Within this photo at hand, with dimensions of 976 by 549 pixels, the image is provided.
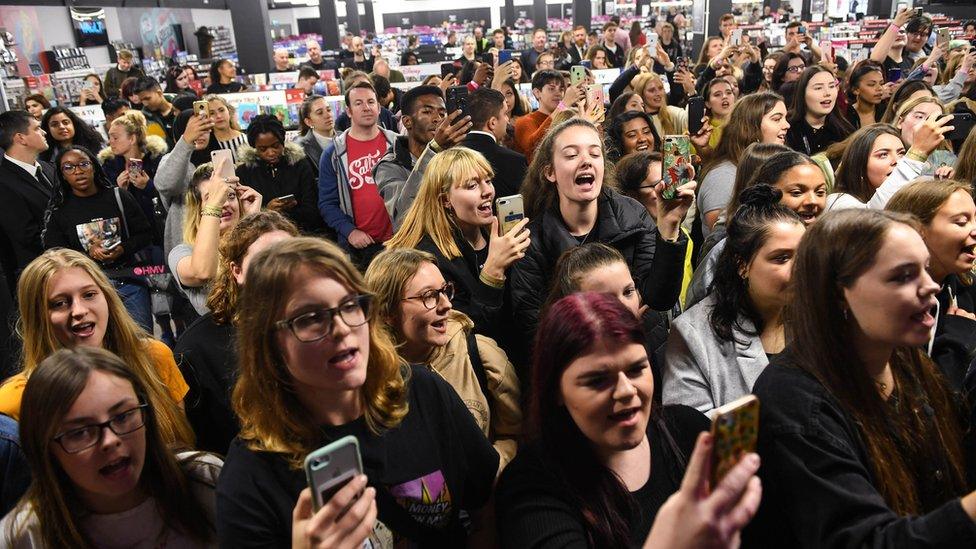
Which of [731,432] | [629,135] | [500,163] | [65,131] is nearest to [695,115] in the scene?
[629,135]

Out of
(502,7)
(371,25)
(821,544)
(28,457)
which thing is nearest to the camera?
(821,544)

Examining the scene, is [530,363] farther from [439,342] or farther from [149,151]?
[149,151]

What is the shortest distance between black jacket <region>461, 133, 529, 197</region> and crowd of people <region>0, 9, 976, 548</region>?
13mm

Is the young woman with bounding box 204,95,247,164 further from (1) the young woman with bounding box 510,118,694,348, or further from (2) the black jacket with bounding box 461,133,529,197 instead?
(1) the young woman with bounding box 510,118,694,348

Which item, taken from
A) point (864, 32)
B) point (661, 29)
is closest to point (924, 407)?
point (661, 29)

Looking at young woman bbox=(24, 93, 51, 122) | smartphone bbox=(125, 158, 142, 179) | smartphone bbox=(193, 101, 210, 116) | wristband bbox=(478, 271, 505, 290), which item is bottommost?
wristband bbox=(478, 271, 505, 290)

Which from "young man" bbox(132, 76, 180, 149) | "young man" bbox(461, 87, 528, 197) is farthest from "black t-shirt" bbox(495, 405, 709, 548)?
"young man" bbox(132, 76, 180, 149)

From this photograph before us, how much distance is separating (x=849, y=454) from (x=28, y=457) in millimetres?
1757

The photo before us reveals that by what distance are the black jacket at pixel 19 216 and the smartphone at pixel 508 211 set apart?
10.2 feet

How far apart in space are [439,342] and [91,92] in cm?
809

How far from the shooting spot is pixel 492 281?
2779 mm

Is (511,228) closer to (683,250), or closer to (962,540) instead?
(683,250)

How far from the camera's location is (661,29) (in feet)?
35.5

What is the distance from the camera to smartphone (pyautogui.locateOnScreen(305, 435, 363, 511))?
3.80ft
